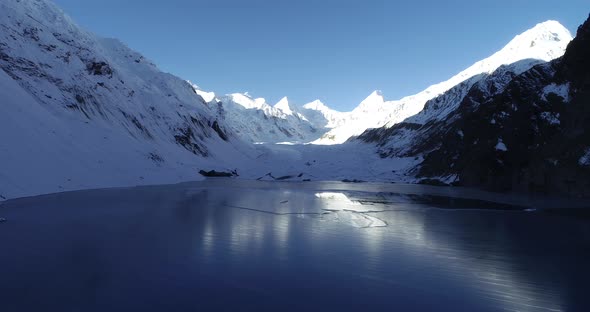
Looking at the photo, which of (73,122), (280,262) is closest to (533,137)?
(280,262)

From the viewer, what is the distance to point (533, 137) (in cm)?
4506

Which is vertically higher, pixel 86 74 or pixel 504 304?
pixel 86 74

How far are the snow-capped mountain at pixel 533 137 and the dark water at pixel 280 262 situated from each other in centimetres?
2063

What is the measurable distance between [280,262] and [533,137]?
43304mm

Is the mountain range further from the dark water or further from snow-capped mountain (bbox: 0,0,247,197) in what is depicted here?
the dark water

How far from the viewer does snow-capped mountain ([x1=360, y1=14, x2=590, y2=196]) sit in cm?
3797

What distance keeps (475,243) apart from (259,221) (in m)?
9.97

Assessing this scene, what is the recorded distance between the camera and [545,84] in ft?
160

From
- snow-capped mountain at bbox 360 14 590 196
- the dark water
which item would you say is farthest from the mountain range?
the dark water

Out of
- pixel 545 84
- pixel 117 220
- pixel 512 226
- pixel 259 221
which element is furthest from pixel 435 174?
pixel 117 220

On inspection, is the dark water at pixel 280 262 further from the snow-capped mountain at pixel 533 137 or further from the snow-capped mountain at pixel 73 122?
the snow-capped mountain at pixel 533 137

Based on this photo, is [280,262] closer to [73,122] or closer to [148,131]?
[73,122]

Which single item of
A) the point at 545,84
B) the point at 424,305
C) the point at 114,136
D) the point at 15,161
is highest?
the point at 545,84

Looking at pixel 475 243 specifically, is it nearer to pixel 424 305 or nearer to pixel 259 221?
pixel 424 305
